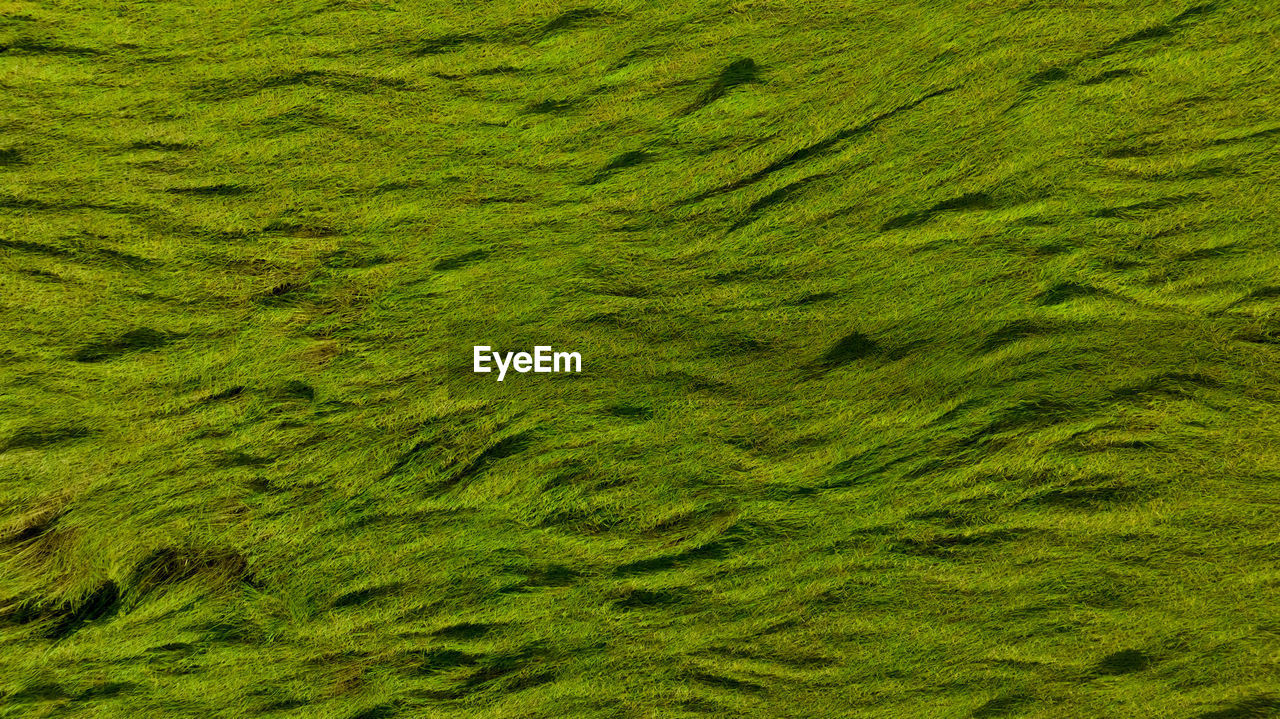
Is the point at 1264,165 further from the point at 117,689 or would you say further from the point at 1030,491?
the point at 117,689

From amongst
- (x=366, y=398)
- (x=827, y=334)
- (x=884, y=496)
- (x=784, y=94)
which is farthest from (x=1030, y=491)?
(x=366, y=398)

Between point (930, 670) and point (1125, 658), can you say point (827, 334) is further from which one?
point (1125, 658)

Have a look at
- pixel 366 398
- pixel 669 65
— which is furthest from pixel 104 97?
pixel 669 65

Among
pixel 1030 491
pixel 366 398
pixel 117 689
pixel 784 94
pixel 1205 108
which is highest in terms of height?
pixel 784 94

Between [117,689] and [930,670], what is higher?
[117,689]

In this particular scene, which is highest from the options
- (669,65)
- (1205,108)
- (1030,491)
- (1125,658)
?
(669,65)

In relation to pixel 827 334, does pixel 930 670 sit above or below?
below
